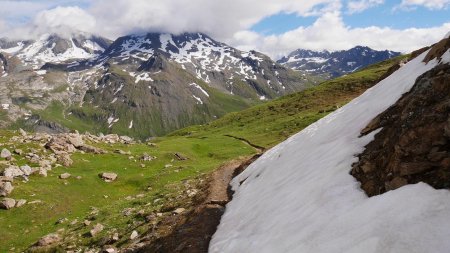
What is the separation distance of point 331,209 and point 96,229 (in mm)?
21554

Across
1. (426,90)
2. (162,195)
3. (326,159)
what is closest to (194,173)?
(162,195)

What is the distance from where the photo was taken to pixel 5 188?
43250 millimetres

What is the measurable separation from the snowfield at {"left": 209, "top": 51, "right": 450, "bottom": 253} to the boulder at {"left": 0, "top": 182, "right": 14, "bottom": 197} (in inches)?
1102

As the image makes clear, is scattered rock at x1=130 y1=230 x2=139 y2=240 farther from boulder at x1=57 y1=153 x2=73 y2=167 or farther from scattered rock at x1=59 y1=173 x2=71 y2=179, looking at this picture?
boulder at x1=57 y1=153 x2=73 y2=167

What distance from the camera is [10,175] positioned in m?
47.7

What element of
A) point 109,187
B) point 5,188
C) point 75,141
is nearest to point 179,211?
point 109,187

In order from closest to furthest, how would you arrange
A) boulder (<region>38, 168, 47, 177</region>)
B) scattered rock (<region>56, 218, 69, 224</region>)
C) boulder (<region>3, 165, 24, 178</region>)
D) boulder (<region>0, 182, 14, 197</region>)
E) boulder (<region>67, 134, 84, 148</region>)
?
scattered rock (<region>56, 218, 69, 224</region>) → boulder (<region>0, 182, 14, 197</region>) → boulder (<region>3, 165, 24, 178</region>) → boulder (<region>38, 168, 47, 177</region>) → boulder (<region>67, 134, 84, 148</region>)

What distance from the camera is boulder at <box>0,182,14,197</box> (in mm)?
42812

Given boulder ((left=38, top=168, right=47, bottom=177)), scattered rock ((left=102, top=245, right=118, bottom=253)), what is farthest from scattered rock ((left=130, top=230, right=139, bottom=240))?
boulder ((left=38, top=168, right=47, bottom=177))

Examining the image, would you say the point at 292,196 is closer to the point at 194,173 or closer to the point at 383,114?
the point at 383,114

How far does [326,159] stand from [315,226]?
26.2 feet

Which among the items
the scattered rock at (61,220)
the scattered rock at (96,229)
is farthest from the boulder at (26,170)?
the scattered rock at (96,229)

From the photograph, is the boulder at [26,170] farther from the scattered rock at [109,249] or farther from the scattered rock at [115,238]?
the scattered rock at [109,249]

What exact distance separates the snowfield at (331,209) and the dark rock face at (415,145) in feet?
2.33
